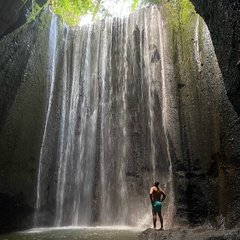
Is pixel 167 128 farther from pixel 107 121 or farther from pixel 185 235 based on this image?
pixel 185 235

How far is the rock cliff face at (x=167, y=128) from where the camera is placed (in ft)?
26.4

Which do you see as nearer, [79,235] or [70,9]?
[79,235]

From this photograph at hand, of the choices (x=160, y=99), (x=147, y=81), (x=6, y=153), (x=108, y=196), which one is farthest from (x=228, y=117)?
(x=6, y=153)

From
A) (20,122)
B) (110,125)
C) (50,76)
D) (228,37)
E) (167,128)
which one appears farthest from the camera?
(50,76)

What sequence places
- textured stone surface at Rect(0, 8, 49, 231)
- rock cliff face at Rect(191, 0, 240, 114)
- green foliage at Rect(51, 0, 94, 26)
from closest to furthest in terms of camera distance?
rock cliff face at Rect(191, 0, 240, 114) → textured stone surface at Rect(0, 8, 49, 231) → green foliage at Rect(51, 0, 94, 26)

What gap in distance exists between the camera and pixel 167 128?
9492 millimetres

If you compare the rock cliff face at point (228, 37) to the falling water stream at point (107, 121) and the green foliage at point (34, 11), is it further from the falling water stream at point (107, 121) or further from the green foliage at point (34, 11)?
the green foliage at point (34, 11)

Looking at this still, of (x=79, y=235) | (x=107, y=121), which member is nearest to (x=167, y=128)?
(x=107, y=121)

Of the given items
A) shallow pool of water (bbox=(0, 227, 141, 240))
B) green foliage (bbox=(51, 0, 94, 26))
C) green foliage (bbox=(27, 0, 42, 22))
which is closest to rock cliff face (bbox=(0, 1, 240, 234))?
green foliage (bbox=(27, 0, 42, 22))

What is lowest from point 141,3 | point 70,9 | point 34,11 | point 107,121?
point 107,121

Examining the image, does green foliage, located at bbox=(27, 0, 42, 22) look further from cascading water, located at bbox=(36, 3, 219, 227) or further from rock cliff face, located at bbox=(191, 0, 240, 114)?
rock cliff face, located at bbox=(191, 0, 240, 114)

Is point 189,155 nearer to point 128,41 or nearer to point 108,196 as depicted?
point 108,196

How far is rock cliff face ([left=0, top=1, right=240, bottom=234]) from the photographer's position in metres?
8.04

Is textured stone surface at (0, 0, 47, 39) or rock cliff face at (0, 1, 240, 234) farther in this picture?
textured stone surface at (0, 0, 47, 39)
